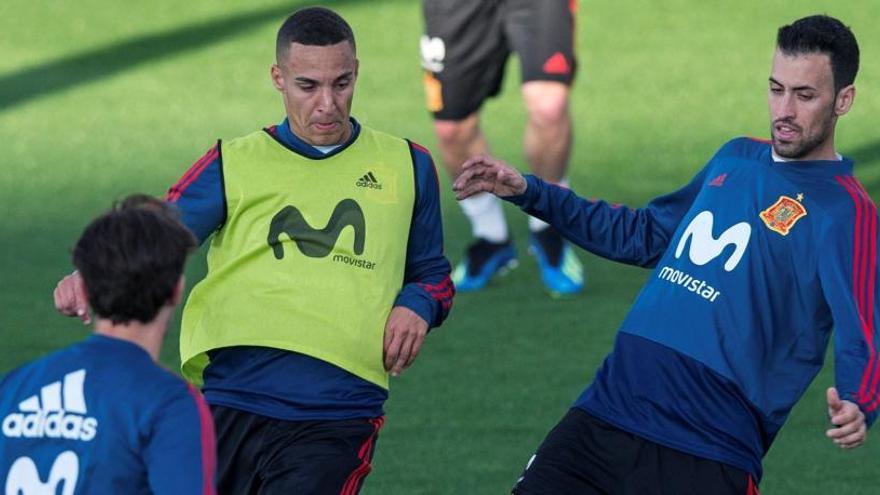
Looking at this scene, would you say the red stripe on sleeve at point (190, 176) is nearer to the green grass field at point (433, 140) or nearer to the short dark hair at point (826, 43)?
the short dark hair at point (826, 43)

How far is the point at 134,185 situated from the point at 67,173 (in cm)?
51

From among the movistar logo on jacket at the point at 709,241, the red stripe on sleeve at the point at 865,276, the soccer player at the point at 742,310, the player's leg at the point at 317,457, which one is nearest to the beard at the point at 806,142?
the soccer player at the point at 742,310

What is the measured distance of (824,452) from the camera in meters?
6.38

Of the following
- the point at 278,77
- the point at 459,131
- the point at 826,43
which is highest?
the point at 826,43

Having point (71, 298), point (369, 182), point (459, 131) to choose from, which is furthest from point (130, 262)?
point (459, 131)

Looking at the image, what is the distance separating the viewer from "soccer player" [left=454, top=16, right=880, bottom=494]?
448 centimetres

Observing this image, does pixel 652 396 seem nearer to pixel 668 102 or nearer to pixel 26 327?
pixel 26 327

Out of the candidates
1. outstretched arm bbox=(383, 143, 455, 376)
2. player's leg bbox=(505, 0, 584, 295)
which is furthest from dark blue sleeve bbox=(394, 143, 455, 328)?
player's leg bbox=(505, 0, 584, 295)

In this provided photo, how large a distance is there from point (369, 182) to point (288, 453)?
779 millimetres

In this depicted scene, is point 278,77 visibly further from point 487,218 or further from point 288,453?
point 487,218

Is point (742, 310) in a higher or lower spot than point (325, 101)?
lower

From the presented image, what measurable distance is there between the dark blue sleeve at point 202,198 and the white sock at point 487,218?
3602mm

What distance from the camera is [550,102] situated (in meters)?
8.17

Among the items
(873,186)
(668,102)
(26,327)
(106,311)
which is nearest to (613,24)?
(668,102)
